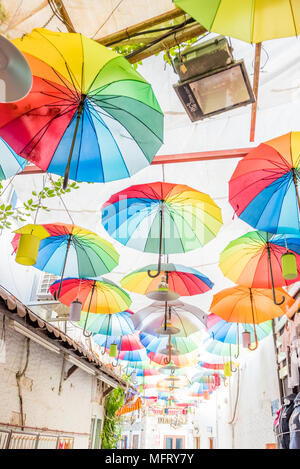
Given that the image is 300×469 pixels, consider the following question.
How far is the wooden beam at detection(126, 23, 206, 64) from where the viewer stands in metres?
2.67

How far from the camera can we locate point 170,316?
5.75 m

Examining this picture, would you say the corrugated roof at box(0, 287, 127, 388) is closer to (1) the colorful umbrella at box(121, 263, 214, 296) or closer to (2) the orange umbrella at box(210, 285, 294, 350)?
(1) the colorful umbrella at box(121, 263, 214, 296)

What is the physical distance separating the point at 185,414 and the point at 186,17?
29.5m

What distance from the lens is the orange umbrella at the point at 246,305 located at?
491cm

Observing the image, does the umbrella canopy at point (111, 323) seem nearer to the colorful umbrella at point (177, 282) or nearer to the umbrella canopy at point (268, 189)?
the colorful umbrella at point (177, 282)

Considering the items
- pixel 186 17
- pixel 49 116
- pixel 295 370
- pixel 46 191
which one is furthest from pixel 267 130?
pixel 295 370

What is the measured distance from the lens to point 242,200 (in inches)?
130

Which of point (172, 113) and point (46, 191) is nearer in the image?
point (172, 113)

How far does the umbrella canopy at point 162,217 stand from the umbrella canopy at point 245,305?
1.24 metres

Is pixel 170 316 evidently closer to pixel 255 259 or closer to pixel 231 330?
pixel 231 330

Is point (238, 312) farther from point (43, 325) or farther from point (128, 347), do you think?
point (128, 347)

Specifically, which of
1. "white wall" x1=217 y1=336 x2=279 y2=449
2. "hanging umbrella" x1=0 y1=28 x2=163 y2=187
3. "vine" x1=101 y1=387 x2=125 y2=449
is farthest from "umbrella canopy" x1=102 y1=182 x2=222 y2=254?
"vine" x1=101 y1=387 x2=125 y2=449

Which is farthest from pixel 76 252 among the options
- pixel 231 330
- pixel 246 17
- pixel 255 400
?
pixel 255 400

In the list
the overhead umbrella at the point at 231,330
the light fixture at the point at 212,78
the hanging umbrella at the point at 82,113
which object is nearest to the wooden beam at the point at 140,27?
the light fixture at the point at 212,78
